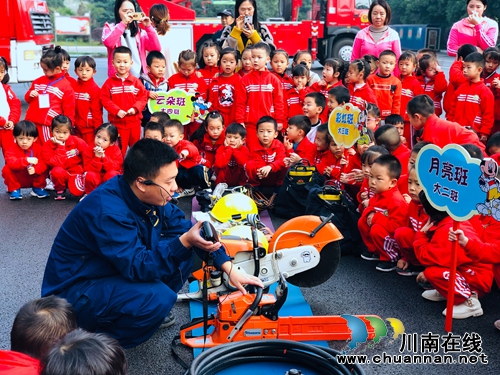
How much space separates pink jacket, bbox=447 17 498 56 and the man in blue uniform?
19.1ft

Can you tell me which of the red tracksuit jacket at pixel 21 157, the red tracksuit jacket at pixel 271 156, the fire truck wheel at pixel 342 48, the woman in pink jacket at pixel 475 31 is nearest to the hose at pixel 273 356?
the red tracksuit jacket at pixel 271 156

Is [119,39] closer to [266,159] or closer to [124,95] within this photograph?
[124,95]

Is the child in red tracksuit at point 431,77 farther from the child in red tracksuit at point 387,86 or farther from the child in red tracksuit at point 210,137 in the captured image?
the child in red tracksuit at point 210,137

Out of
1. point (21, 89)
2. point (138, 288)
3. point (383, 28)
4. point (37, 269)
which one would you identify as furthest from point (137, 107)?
point (21, 89)

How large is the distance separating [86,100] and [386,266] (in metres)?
4.19

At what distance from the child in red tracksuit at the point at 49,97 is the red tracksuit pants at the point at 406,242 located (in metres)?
4.25

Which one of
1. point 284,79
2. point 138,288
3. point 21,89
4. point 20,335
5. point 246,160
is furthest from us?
point 21,89

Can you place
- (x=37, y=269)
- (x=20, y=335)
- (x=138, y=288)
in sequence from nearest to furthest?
(x=20, y=335) < (x=138, y=288) < (x=37, y=269)

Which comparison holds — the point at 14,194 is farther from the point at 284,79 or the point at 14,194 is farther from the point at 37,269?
the point at 284,79

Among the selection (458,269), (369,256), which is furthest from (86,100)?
(458,269)

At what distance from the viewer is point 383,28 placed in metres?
7.87

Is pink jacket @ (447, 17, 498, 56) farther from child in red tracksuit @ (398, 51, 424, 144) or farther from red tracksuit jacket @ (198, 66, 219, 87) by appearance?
red tracksuit jacket @ (198, 66, 219, 87)

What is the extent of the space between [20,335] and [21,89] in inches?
572

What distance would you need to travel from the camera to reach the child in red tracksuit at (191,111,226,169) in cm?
671
